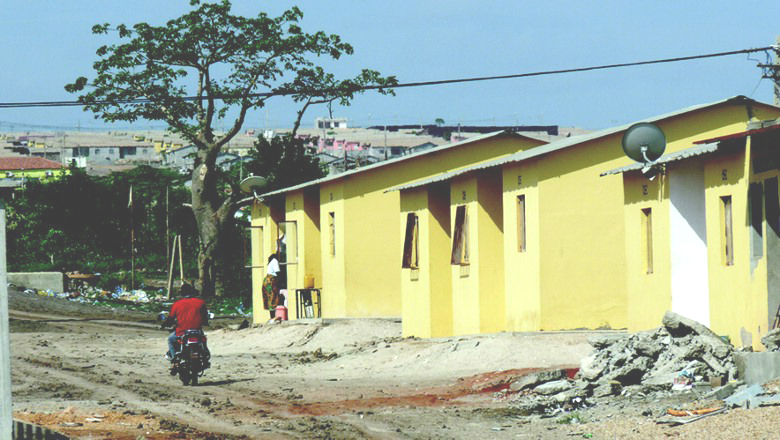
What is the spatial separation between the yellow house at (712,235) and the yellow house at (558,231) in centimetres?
64

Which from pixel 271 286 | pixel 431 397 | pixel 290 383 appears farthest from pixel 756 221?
pixel 271 286

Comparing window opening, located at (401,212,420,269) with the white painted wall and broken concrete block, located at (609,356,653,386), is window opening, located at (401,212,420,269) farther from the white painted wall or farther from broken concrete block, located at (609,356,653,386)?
broken concrete block, located at (609,356,653,386)

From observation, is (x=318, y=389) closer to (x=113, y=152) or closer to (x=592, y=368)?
(x=592, y=368)

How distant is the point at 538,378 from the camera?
18.3m

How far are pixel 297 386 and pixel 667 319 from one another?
21.6ft

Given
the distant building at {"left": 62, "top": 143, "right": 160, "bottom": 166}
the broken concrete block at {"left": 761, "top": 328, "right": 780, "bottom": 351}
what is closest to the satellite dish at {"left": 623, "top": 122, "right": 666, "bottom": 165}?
the broken concrete block at {"left": 761, "top": 328, "right": 780, "bottom": 351}

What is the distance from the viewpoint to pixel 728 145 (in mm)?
18281

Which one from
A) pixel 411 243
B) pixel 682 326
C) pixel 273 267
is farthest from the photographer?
pixel 273 267

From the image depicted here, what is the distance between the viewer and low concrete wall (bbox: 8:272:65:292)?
171 feet

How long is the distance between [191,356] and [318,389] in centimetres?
226

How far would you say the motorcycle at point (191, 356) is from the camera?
70.6 feet

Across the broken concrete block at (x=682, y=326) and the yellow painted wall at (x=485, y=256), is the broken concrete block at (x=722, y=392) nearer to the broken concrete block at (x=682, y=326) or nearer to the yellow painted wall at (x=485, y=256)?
the broken concrete block at (x=682, y=326)

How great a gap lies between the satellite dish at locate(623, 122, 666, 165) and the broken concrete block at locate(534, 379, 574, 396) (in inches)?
171

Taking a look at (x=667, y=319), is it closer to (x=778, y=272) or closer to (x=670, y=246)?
(x=778, y=272)
